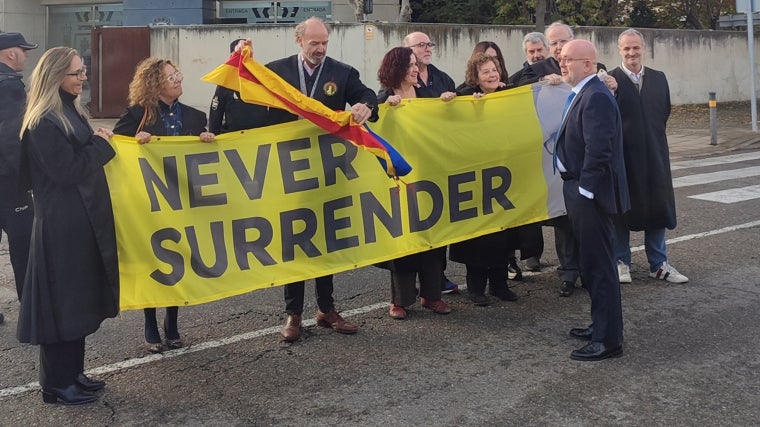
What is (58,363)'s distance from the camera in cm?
414

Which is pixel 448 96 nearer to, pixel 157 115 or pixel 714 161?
pixel 157 115

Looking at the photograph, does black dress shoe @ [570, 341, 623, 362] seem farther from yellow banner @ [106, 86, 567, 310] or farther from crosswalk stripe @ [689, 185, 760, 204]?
crosswalk stripe @ [689, 185, 760, 204]

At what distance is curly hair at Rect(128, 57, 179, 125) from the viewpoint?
482 cm

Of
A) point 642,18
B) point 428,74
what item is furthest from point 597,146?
point 642,18

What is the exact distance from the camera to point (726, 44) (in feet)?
74.7

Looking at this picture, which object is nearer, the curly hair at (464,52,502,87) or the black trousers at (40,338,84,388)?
the black trousers at (40,338,84,388)

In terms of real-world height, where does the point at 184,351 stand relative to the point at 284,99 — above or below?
below

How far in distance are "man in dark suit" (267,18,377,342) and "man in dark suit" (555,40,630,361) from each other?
1.33 m

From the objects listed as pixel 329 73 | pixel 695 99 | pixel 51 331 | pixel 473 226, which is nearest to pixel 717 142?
pixel 695 99

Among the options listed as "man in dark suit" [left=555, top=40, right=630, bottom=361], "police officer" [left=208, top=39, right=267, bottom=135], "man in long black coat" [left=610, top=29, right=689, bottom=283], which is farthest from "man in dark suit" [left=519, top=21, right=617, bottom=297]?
"police officer" [left=208, top=39, right=267, bottom=135]

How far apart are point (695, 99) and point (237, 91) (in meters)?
20.4

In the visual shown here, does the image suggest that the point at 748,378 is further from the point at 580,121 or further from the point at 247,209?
the point at 247,209

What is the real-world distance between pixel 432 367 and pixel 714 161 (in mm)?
10786

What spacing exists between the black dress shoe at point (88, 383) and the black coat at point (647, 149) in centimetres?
417
